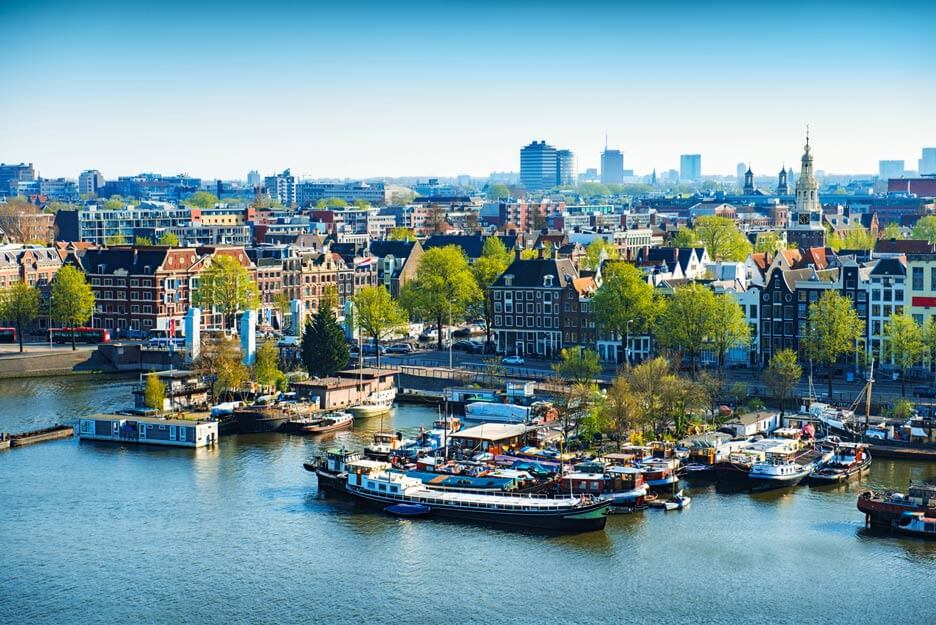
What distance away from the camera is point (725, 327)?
196 ft

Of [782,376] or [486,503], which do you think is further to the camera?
[782,376]

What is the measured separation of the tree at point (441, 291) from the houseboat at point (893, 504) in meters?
35.2

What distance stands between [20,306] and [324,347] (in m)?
20.4

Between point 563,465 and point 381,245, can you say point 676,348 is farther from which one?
point 381,245

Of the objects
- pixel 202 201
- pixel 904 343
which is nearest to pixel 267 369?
pixel 904 343

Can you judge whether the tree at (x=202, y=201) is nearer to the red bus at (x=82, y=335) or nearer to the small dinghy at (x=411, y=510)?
the red bus at (x=82, y=335)

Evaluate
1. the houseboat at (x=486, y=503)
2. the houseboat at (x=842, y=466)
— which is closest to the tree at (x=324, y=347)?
the houseboat at (x=486, y=503)

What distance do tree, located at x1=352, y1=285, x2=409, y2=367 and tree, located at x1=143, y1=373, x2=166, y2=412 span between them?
13.1 metres

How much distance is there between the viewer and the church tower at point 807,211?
3873 inches

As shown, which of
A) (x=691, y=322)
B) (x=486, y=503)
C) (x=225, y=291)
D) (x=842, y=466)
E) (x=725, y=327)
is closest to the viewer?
(x=486, y=503)

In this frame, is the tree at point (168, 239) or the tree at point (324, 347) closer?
the tree at point (324, 347)

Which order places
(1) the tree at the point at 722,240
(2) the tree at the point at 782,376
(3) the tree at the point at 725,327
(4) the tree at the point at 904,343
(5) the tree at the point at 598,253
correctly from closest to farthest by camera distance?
1. (2) the tree at the point at 782,376
2. (4) the tree at the point at 904,343
3. (3) the tree at the point at 725,327
4. (5) the tree at the point at 598,253
5. (1) the tree at the point at 722,240

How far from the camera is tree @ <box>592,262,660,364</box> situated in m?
64.0

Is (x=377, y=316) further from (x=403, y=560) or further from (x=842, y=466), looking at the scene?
(x=403, y=560)
